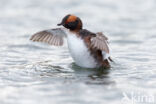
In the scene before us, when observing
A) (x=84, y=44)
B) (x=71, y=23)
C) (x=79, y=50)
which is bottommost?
(x=79, y=50)

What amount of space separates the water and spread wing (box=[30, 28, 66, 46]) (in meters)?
0.61

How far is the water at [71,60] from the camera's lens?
29.3 ft

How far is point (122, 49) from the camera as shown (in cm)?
1440

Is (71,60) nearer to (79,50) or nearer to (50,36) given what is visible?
(50,36)

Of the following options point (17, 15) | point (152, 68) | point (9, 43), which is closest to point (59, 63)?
point (152, 68)

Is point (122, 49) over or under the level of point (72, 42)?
under

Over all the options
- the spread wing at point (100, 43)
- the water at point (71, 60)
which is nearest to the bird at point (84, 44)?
the spread wing at point (100, 43)

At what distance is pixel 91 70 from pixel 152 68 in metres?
1.60

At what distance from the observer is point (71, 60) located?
12.4m

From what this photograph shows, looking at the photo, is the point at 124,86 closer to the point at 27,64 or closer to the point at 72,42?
the point at 72,42

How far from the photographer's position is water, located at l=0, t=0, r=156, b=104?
29.3 feet

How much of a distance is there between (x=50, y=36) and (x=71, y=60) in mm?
965

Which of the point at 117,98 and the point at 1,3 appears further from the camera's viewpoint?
the point at 1,3

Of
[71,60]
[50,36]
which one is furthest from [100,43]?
[71,60]
